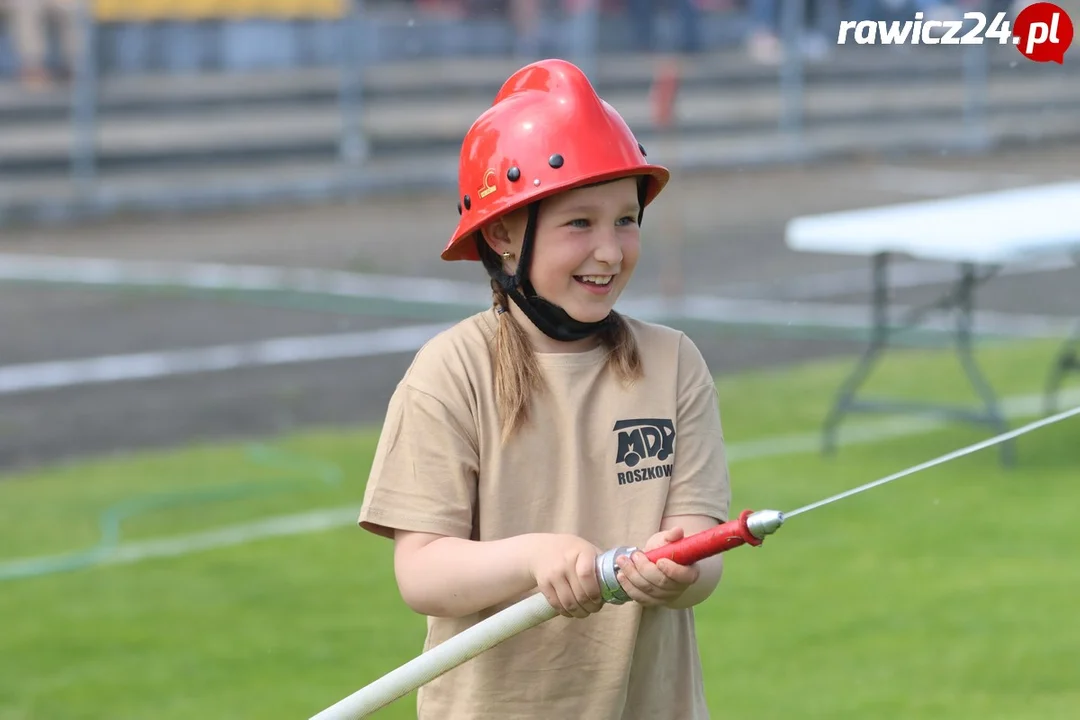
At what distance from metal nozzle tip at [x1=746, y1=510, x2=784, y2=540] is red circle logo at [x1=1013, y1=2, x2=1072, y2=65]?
1177 millimetres

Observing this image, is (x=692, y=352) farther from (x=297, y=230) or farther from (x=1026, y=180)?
(x=1026, y=180)

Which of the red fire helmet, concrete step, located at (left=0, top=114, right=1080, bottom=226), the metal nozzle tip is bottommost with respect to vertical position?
concrete step, located at (left=0, top=114, right=1080, bottom=226)

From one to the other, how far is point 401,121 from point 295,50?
3.72 feet

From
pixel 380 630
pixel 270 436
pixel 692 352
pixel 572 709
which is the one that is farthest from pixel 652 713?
pixel 270 436

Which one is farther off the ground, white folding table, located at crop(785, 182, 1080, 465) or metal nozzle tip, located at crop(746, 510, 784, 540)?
metal nozzle tip, located at crop(746, 510, 784, 540)

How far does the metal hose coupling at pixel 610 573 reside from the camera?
6.70 ft

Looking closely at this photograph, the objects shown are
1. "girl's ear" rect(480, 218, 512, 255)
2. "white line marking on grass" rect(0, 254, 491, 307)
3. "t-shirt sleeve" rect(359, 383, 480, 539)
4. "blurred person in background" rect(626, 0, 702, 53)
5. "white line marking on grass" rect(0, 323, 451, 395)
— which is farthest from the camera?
"blurred person in background" rect(626, 0, 702, 53)

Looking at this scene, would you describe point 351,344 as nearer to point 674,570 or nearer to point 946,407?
point 946,407

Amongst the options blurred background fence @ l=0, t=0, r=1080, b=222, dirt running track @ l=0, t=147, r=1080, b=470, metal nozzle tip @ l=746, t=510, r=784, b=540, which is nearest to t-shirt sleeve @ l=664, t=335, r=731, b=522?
metal nozzle tip @ l=746, t=510, r=784, b=540

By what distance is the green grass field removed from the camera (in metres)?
4.61

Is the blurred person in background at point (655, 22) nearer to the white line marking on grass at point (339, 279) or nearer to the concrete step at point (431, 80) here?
the concrete step at point (431, 80)

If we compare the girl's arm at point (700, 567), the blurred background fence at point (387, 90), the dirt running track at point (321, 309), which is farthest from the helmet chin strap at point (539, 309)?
the blurred background fence at point (387, 90)

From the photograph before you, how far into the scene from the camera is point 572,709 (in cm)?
231

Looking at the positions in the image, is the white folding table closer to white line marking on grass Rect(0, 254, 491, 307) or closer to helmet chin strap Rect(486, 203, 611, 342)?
helmet chin strap Rect(486, 203, 611, 342)
